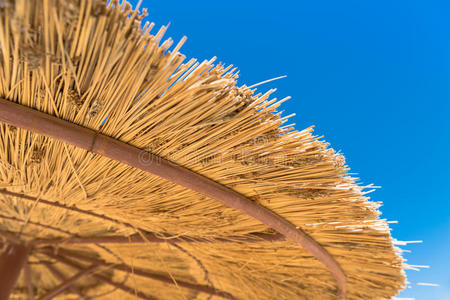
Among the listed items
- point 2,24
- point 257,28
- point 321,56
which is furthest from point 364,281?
point 321,56

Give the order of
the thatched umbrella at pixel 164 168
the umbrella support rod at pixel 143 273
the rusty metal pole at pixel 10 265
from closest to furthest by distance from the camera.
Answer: the thatched umbrella at pixel 164 168 → the rusty metal pole at pixel 10 265 → the umbrella support rod at pixel 143 273

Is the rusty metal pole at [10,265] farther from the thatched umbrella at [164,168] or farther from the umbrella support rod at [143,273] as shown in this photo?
the umbrella support rod at [143,273]

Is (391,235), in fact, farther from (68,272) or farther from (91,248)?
(68,272)

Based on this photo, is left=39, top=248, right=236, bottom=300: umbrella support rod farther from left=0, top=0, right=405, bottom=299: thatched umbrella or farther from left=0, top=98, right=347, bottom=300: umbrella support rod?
left=0, top=98, right=347, bottom=300: umbrella support rod

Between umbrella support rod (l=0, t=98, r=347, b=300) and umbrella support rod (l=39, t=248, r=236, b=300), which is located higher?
umbrella support rod (l=0, t=98, r=347, b=300)

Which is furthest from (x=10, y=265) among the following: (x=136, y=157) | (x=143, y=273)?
(x=136, y=157)

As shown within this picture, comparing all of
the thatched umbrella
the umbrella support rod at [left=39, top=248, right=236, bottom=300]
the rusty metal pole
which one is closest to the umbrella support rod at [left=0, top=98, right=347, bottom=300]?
the thatched umbrella

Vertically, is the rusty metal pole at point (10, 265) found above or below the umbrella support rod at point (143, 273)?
below

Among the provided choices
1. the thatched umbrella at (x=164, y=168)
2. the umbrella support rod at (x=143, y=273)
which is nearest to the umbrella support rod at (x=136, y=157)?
the thatched umbrella at (x=164, y=168)

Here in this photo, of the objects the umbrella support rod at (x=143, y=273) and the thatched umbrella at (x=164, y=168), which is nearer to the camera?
the thatched umbrella at (x=164, y=168)
